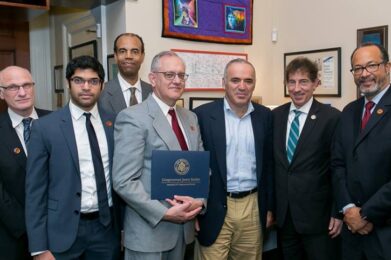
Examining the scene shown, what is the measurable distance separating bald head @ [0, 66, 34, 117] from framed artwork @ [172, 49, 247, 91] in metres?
1.83

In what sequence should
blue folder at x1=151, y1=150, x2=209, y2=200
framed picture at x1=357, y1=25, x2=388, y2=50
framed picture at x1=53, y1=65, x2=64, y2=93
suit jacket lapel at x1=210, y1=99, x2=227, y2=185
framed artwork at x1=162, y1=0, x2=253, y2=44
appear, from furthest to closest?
framed picture at x1=53, y1=65, x2=64, y2=93
framed artwork at x1=162, y1=0, x2=253, y2=44
framed picture at x1=357, y1=25, x2=388, y2=50
suit jacket lapel at x1=210, y1=99, x2=227, y2=185
blue folder at x1=151, y1=150, x2=209, y2=200

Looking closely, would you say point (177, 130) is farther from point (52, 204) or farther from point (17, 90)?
point (17, 90)

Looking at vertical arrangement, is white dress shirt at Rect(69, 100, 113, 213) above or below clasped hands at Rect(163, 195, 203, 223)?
above

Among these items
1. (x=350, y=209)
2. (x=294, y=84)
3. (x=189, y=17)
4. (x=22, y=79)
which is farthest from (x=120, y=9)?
(x=350, y=209)

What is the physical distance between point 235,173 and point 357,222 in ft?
2.24

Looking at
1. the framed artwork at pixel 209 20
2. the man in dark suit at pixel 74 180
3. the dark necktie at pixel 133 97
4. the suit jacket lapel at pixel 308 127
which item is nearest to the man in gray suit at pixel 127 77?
the dark necktie at pixel 133 97

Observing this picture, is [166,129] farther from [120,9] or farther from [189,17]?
[189,17]

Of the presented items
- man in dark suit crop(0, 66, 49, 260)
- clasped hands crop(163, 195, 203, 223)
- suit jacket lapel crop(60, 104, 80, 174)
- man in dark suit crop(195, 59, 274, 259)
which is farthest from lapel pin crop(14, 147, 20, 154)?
man in dark suit crop(195, 59, 274, 259)

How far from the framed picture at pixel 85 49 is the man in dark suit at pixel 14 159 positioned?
1.71 m

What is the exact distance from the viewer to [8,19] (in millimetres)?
→ 3869

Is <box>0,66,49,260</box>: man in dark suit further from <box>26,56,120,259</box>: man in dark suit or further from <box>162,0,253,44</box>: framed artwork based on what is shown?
<box>162,0,253,44</box>: framed artwork

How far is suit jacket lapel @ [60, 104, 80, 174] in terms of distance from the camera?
1.81m

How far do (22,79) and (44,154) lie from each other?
0.51m

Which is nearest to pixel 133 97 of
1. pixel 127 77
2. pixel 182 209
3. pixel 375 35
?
pixel 127 77
